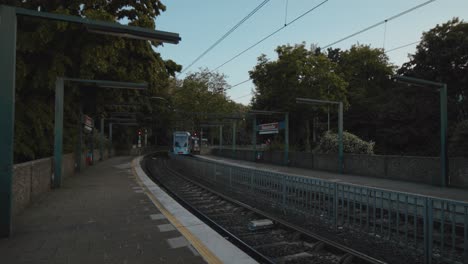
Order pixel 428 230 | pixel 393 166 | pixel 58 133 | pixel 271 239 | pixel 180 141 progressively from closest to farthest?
pixel 428 230
pixel 271 239
pixel 58 133
pixel 393 166
pixel 180 141

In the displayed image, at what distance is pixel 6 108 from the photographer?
600 centimetres

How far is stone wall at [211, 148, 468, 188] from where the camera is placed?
14.7 metres

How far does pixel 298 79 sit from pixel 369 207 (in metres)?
23.9

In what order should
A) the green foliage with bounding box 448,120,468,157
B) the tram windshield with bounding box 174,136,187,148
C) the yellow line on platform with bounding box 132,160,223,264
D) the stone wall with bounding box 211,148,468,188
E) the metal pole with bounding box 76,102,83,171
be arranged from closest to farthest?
the yellow line on platform with bounding box 132,160,223,264 → the stone wall with bounding box 211,148,468,188 → the green foliage with bounding box 448,120,468,157 → the metal pole with bounding box 76,102,83,171 → the tram windshield with bounding box 174,136,187,148

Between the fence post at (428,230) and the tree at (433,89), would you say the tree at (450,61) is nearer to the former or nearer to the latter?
the tree at (433,89)

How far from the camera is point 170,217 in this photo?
7.83m

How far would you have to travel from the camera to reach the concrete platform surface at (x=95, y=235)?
16.6 feet

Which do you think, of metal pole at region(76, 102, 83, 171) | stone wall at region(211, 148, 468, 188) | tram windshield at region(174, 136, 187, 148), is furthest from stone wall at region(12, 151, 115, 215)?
tram windshield at region(174, 136, 187, 148)

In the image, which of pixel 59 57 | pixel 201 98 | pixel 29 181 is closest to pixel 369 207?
pixel 29 181

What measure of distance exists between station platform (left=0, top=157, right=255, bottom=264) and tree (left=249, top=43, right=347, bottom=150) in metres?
23.8

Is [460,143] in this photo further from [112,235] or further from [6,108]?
[6,108]

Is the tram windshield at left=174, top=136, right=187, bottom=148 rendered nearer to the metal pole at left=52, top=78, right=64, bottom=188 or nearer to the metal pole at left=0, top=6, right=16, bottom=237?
the metal pole at left=52, top=78, right=64, bottom=188

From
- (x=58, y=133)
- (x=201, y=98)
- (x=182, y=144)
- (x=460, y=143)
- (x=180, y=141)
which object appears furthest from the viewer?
(x=201, y=98)

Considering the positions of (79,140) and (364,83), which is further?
(364,83)
